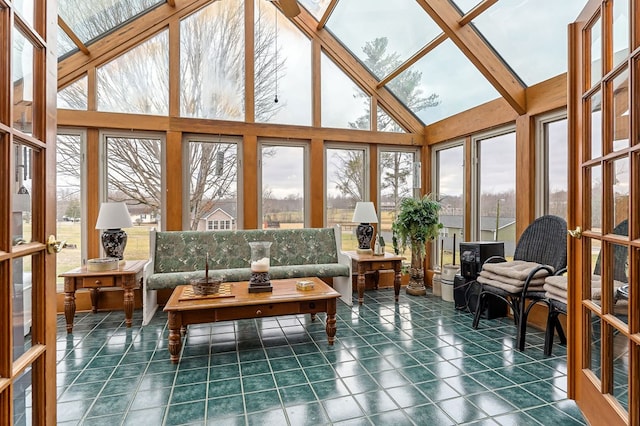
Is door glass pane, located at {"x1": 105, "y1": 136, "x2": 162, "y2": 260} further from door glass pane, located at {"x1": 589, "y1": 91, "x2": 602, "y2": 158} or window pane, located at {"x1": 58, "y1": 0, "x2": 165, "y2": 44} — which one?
door glass pane, located at {"x1": 589, "y1": 91, "x2": 602, "y2": 158}

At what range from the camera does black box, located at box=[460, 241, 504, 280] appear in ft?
12.4

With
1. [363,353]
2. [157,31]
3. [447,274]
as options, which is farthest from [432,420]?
[157,31]

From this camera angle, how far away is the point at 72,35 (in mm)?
3621

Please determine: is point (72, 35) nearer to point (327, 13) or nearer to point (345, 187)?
point (327, 13)

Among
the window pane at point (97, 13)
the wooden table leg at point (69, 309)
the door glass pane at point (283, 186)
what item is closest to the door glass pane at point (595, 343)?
the door glass pane at point (283, 186)

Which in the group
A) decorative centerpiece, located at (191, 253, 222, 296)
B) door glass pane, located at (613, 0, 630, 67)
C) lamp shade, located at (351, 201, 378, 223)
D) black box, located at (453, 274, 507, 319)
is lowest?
black box, located at (453, 274, 507, 319)

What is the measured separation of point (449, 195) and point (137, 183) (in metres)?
4.36

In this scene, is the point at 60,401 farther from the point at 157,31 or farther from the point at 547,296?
the point at 157,31

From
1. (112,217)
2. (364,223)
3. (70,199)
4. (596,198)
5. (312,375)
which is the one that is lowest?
(312,375)

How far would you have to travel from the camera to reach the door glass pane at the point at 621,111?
1.35 meters

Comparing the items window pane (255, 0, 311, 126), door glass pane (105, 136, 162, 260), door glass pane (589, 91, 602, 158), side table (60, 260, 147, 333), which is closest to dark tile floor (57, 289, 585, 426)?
side table (60, 260, 147, 333)

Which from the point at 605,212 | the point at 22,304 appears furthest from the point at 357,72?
the point at 22,304

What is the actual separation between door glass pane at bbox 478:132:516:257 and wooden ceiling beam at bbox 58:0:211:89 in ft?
14.1

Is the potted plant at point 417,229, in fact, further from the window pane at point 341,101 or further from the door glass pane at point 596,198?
the door glass pane at point 596,198
